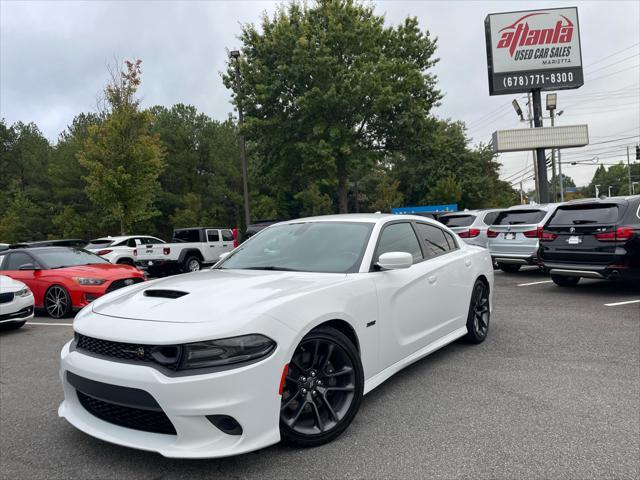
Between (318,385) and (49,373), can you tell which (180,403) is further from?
(49,373)

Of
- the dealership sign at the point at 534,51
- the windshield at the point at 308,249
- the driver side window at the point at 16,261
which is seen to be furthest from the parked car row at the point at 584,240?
the dealership sign at the point at 534,51

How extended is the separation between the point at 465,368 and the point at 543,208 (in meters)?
7.62

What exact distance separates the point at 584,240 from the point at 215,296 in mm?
7352

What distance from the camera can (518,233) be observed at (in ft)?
35.2

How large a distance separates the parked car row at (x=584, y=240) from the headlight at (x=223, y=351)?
23.4ft

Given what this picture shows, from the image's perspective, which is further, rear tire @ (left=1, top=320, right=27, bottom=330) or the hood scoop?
rear tire @ (left=1, top=320, right=27, bottom=330)

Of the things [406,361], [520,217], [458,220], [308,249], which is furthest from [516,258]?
[308,249]

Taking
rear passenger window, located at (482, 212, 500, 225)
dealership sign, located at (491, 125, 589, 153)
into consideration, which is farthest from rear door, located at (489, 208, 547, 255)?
dealership sign, located at (491, 125, 589, 153)

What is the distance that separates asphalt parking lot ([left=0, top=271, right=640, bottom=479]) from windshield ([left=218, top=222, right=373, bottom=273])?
1.14 meters

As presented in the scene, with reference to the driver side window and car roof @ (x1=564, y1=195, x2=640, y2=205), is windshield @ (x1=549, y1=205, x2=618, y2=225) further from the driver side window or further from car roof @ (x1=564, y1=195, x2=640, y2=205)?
the driver side window

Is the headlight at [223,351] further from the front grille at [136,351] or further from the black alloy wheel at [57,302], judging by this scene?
the black alloy wheel at [57,302]

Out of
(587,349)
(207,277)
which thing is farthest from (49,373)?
(587,349)

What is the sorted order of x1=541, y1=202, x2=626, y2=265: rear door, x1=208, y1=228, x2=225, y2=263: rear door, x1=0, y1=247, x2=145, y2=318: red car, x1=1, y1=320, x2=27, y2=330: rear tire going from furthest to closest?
x1=208, y1=228, x2=225, y2=263: rear door
x1=0, y1=247, x2=145, y2=318: red car
x1=541, y1=202, x2=626, y2=265: rear door
x1=1, y1=320, x2=27, y2=330: rear tire

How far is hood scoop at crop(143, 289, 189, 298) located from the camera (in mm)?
3105
